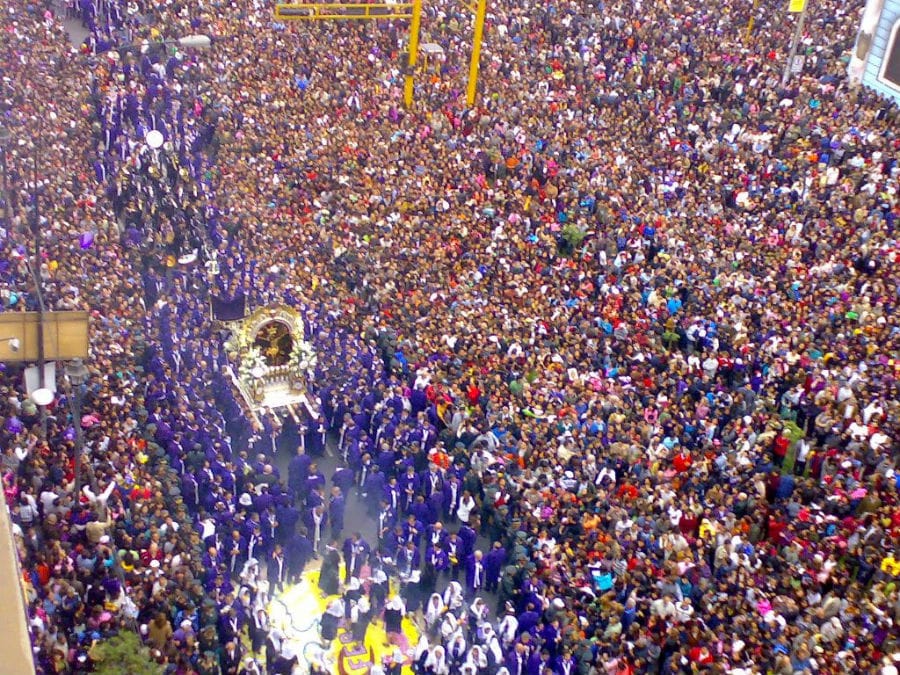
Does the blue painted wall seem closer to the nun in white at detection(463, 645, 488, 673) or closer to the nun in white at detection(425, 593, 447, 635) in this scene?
the nun in white at detection(425, 593, 447, 635)

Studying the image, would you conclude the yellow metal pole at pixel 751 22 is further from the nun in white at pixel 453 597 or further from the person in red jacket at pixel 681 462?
the nun in white at pixel 453 597

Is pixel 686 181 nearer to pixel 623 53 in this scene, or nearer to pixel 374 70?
pixel 623 53

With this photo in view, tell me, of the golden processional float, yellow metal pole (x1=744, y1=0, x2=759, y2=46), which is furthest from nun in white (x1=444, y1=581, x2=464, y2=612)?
yellow metal pole (x1=744, y1=0, x2=759, y2=46)

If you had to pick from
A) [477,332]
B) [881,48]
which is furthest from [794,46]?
[477,332]

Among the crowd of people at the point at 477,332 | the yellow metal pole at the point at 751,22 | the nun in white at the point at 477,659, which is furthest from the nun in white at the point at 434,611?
the yellow metal pole at the point at 751,22

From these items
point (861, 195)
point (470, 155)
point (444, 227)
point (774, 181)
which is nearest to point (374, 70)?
point (470, 155)

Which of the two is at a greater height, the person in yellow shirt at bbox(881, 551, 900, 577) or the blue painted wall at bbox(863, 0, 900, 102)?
the blue painted wall at bbox(863, 0, 900, 102)

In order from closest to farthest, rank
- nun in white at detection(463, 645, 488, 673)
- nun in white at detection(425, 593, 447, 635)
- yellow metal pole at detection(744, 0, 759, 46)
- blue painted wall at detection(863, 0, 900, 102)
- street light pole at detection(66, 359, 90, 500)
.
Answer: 1. street light pole at detection(66, 359, 90, 500)
2. nun in white at detection(463, 645, 488, 673)
3. nun in white at detection(425, 593, 447, 635)
4. blue painted wall at detection(863, 0, 900, 102)
5. yellow metal pole at detection(744, 0, 759, 46)
